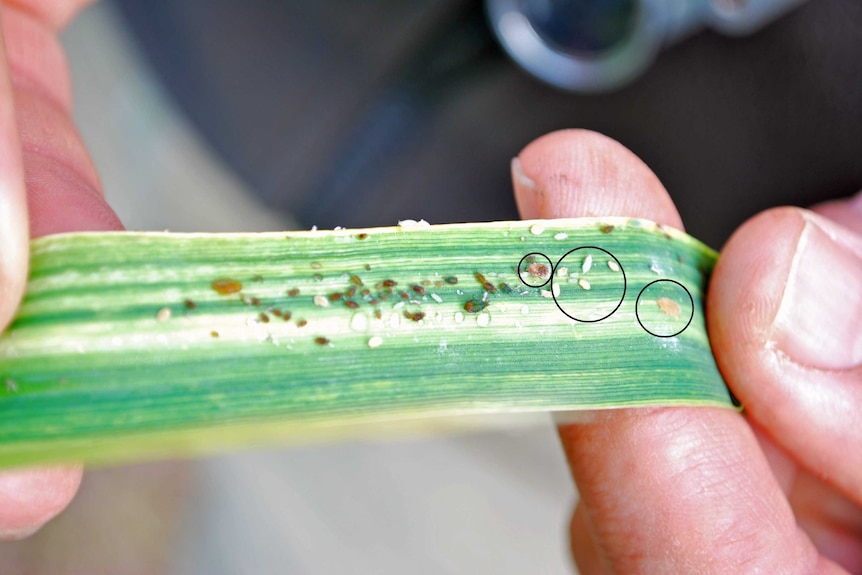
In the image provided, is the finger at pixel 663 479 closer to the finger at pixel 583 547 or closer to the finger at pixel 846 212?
the finger at pixel 583 547

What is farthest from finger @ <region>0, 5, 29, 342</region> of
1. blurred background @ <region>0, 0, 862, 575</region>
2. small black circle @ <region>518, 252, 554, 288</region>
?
blurred background @ <region>0, 0, 862, 575</region>

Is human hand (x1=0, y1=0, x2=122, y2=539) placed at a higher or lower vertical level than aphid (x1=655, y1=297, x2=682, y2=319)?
higher

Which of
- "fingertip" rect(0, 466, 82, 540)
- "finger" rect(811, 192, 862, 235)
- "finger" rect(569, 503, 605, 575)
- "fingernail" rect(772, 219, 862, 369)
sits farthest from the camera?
"finger" rect(811, 192, 862, 235)

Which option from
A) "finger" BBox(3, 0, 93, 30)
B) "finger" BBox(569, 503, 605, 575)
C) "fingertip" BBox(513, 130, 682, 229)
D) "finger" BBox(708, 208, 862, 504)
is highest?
"finger" BBox(3, 0, 93, 30)

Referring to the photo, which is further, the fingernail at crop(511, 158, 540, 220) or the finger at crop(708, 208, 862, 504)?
the fingernail at crop(511, 158, 540, 220)

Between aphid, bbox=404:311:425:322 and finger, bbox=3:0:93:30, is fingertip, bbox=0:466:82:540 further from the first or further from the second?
finger, bbox=3:0:93:30

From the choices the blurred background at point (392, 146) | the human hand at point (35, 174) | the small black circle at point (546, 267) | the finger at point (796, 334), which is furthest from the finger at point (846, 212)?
the human hand at point (35, 174)

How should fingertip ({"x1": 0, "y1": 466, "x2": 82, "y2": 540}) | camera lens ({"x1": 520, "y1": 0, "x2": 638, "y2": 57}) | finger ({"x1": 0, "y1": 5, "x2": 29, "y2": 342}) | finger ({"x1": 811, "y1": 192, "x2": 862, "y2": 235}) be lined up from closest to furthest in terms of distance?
finger ({"x1": 0, "y1": 5, "x2": 29, "y2": 342})
fingertip ({"x1": 0, "y1": 466, "x2": 82, "y2": 540})
finger ({"x1": 811, "y1": 192, "x2": 862, "y2": 235})
camera lens ({"x1": 520, "y1": 0, "x2": 638, "y2": 57})
